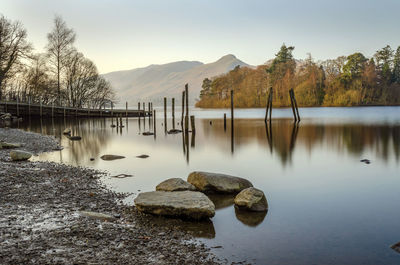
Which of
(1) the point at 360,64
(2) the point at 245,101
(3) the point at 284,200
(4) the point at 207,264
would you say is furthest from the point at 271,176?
(2) the point at 245,101

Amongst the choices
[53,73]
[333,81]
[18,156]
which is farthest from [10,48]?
[333,81]

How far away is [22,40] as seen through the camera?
42.6 metres

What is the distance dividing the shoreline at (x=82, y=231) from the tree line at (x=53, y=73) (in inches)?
1429

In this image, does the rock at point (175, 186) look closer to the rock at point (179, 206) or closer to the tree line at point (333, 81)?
the rock at point (179, 206)

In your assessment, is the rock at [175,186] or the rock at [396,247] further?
the rock at [175,186]

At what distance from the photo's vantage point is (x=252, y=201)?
8.95 meters

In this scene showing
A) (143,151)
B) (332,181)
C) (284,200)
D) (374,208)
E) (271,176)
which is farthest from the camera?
(143,151)

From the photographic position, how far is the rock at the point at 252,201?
893cm

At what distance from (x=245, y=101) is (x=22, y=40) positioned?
79.7m

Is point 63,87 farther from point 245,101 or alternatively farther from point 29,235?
point 245,101

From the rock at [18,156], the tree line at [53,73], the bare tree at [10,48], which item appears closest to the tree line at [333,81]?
the tree line at [53,73]

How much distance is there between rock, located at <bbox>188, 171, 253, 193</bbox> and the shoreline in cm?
234

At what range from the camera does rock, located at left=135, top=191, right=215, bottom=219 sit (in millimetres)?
7863

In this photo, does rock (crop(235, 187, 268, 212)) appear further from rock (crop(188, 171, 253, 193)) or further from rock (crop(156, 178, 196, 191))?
rock (crop(156, 178, 196, 191))
